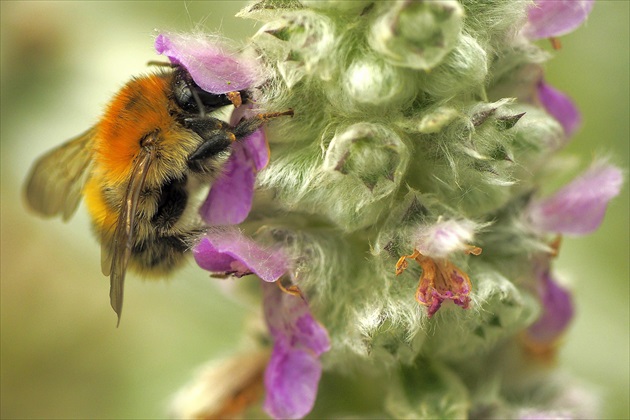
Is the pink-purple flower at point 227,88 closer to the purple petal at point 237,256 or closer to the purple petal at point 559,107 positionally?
the purple petal at point 237,256

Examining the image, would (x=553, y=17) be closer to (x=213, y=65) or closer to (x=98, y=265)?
(x=213, y=65)

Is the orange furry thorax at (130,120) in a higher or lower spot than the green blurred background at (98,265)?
higher

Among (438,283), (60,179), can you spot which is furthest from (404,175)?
(60,179)

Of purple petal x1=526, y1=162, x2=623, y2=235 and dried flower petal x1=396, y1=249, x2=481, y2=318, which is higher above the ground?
dried flower petal x1=396, y1=249, x2=481, y2=318

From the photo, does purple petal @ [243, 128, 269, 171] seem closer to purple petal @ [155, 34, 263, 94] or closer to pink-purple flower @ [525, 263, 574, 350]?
purple petal @ [155, 34, 263, 94]

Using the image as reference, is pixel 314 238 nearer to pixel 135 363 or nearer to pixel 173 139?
pixel 173 139

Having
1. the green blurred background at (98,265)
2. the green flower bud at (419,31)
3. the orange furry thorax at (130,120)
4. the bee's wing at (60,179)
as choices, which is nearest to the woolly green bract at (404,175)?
the green flower bud at (419,31)

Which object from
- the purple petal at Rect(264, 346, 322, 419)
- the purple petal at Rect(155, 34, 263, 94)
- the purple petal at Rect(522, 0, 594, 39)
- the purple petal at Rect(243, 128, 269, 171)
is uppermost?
the purple petal at Rect(155, 34, 263, 94)

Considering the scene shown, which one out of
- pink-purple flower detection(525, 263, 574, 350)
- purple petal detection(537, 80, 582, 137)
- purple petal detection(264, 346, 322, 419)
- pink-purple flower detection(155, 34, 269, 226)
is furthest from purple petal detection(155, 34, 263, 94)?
pink-purple flower detection(525, 263, 574, 350)
